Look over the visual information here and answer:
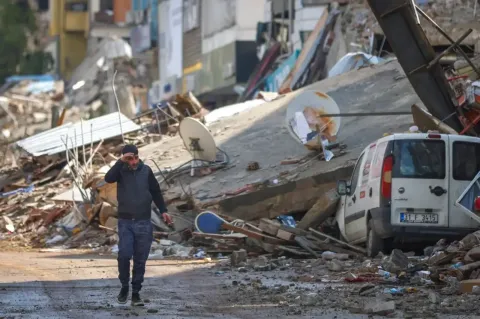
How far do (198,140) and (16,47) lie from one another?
7169 cm

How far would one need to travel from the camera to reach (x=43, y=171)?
1180 inches

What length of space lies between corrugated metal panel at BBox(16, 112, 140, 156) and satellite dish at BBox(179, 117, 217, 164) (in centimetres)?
521

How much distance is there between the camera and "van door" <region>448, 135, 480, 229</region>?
630 inches

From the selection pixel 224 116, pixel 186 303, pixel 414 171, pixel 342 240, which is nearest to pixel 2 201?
pixel 224 116

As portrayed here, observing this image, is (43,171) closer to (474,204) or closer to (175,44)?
(474,204)

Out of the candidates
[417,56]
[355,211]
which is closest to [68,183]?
[417,56]

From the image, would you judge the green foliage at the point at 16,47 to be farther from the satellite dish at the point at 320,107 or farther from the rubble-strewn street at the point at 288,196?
the satellite dish at the point at 320,107

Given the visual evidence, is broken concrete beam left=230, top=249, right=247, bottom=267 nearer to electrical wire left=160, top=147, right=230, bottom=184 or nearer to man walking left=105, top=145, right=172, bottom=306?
man walking left=105, top=145, right=172, bottom=306

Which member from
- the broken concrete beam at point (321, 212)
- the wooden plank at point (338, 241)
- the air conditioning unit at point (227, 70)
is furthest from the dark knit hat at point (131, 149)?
the air conditioning unit at point (227, 70)

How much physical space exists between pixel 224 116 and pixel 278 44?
17658 mm

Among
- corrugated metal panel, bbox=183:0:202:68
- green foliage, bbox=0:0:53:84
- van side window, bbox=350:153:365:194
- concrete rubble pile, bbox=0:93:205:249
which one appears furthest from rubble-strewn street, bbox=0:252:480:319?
green foliage, bbox=0:0:53:84

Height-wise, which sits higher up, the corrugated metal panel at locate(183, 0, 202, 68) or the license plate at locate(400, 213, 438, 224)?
the license plate at locate(400, 213, 438, 224)

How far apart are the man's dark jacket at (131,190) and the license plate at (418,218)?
505 cm

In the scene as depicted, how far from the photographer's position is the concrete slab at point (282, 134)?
22.6 meters
